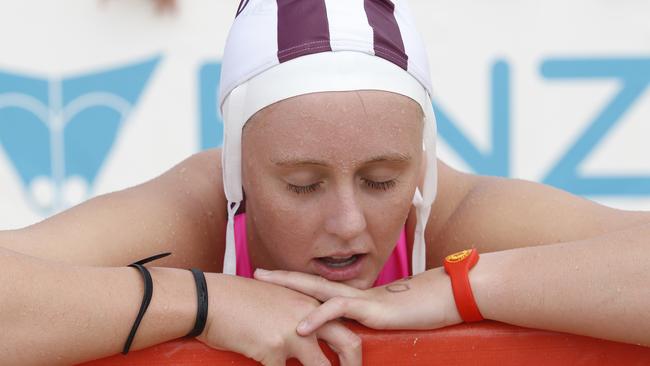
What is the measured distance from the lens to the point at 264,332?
1.05 meters

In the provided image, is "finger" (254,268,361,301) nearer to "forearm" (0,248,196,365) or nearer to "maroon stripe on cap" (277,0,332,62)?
"forearm" (0,248,196,365)

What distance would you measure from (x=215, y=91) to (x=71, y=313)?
1.78m

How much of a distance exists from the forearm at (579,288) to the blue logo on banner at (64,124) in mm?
1817

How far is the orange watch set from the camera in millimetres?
1090

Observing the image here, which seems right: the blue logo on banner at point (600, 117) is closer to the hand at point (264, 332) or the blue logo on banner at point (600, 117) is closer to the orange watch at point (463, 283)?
the orange watch at point (463, 283)

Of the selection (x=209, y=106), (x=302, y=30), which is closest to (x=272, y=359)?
(x=302, y=30)

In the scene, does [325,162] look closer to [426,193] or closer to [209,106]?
[426,193]

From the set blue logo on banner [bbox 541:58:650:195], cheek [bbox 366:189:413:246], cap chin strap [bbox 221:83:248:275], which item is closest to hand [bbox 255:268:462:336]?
cheek [bbox 366:189:413:246]

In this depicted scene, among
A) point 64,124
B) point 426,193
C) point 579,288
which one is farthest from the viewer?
point 64,124

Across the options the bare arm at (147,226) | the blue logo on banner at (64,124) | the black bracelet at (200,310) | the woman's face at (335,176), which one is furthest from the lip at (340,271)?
the blue logo on banner at (64,124)

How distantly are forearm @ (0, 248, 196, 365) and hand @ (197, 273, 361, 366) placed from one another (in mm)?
42

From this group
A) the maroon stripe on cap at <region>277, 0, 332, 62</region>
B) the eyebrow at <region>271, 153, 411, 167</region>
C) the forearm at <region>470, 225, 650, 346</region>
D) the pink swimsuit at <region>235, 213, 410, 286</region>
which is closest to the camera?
the forearm at <region>470, 225, 650, 346</region>

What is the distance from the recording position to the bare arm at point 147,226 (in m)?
1.24

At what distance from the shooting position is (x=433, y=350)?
104 cm
